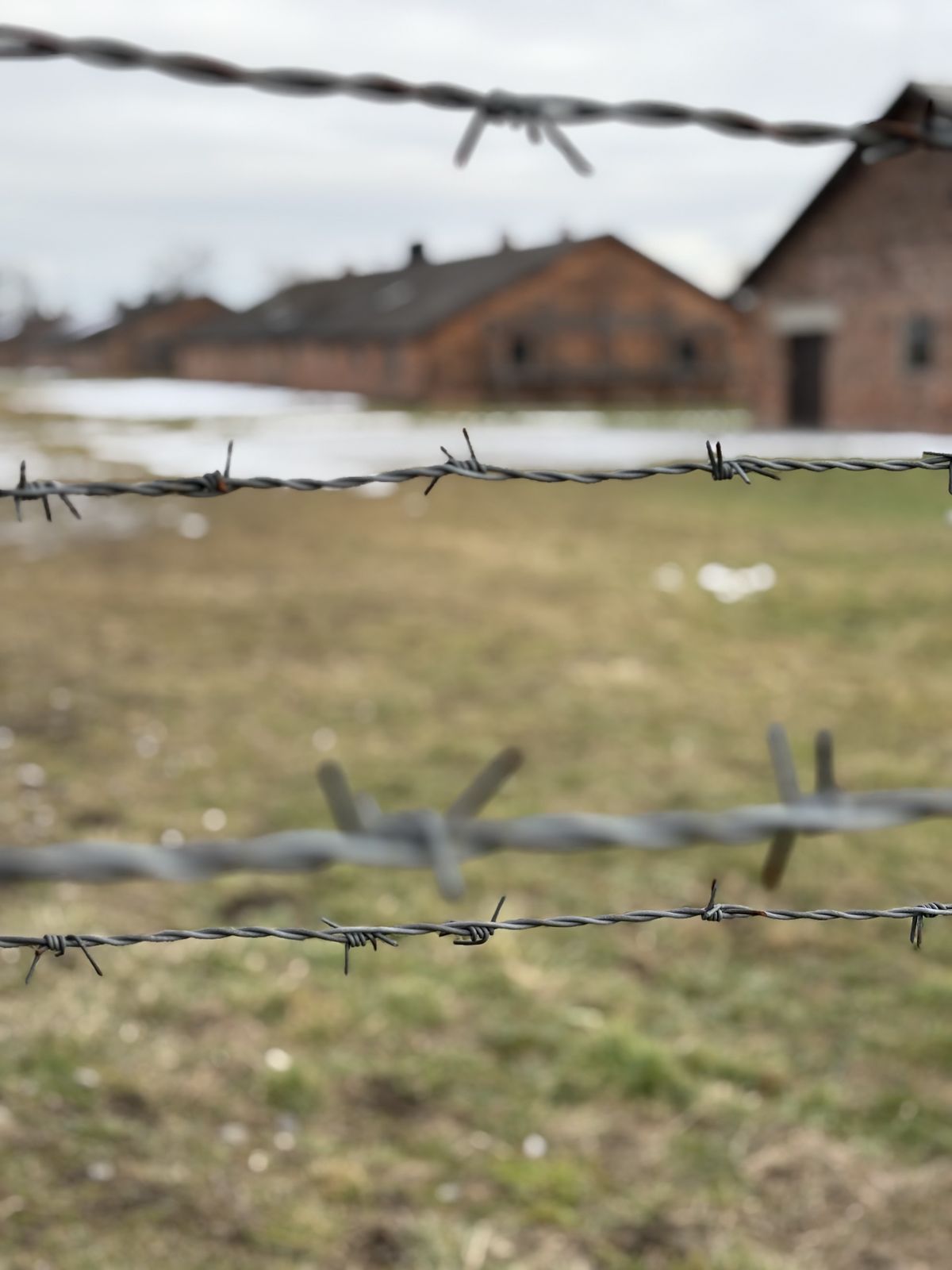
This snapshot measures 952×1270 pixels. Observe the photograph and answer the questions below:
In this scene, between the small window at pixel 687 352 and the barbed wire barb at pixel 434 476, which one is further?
the small window at pixel 687 352

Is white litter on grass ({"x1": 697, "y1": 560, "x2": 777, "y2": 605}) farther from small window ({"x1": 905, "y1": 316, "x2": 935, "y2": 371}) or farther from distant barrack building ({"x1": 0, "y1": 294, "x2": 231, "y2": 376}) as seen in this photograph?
distant barrack building ({"x1": 0, "y1": 294, "x2": 231, "y2": 376})

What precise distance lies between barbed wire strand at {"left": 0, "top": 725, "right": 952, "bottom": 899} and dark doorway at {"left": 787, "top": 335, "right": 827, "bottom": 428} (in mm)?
24014

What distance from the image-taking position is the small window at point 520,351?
39.2 m

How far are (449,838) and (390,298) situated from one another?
45584mm

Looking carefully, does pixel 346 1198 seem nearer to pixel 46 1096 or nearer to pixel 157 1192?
pixel 157 1192

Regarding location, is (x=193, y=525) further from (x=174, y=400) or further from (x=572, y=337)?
(x=174, y=400)

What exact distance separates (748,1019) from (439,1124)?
109cm

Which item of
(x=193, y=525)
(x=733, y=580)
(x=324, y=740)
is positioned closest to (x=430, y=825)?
(x=324, y=740)

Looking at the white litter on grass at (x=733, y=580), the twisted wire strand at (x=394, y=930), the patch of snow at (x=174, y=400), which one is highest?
Answer: the twisted wire strand at (x=394, y=930)

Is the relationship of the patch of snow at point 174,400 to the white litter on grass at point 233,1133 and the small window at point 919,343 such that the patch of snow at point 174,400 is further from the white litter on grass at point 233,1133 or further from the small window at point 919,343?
the white litter on grass at point 233,1133

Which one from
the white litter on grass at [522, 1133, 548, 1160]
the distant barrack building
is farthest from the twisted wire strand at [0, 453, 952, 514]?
the distant barrack building

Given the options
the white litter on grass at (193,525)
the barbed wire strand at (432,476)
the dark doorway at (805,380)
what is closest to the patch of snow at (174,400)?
the dark doorway at (805,380)

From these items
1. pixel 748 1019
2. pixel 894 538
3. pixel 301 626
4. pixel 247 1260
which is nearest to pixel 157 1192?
pixel 247 1260

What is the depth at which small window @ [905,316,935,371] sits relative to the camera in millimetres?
22828
